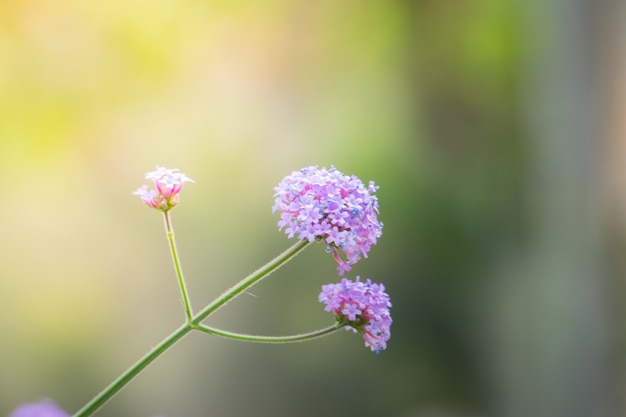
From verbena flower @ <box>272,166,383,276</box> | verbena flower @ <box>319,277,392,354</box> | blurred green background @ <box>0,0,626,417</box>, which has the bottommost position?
blurred green background @ <box>0,0,626,417</box>

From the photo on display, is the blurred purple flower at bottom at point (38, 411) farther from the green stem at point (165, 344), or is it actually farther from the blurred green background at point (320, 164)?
the blurred green background at point (320, 164)

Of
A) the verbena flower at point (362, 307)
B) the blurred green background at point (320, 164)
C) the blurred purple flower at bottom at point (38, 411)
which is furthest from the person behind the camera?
the blurred green background at point (320, 164)

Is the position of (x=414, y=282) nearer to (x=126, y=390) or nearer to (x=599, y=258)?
(x=599, y=258)

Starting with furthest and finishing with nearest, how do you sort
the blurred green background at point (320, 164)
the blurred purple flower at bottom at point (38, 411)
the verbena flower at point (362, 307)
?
the blurred green background at point (320, 164), the verbena flower at point (362, 307), the blurred purple flower at bottom at point (38, 411)

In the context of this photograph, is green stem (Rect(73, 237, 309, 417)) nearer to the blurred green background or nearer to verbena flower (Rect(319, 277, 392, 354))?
verbena flower (Rect(319, 277, 392, 354))

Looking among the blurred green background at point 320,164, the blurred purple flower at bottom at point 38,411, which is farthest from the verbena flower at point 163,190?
the blurred green background at point 320,164

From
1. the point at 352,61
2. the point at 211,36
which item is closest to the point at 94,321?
the point at 211,36

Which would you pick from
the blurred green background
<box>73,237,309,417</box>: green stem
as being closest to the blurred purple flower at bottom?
<box>73,237,309,417</box>: green stem
